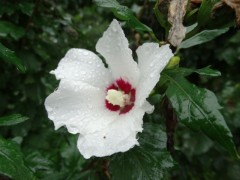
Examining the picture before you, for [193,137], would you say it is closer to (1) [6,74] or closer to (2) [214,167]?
(2) [214,167]

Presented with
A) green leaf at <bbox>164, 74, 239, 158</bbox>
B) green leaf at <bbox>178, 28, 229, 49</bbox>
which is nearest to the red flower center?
green leaf at <bbox>164, 74, 239, 158</bbox>

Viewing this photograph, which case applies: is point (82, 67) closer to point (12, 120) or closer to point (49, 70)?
point (12, 120)

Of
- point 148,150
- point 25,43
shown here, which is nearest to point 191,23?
point 148,150

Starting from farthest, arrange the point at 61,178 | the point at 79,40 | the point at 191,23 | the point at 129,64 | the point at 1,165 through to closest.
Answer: the point at 79,40, the point at 61,178, the point at 191,23, the point at 129,64, the point at 1,165

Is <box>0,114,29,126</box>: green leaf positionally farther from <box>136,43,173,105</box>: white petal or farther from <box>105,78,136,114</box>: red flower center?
<box>136,43,173,105</box>: white petal

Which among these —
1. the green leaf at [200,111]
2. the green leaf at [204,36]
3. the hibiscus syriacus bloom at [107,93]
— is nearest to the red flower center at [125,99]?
the hibiscus syriacus bloom at [107,93]

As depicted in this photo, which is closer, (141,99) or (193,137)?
(141,99)

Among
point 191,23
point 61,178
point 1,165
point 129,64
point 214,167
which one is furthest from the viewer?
point 214,167
